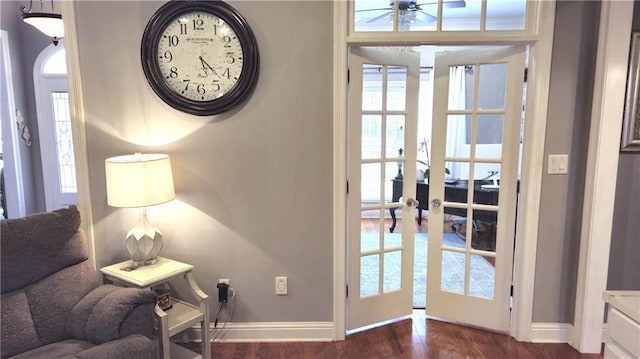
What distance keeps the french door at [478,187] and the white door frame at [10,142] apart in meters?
4.21

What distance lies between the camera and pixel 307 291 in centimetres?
259

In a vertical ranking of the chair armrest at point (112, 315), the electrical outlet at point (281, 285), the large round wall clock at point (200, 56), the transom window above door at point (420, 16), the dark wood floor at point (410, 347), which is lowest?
the dark wood floor at point (410, 347)

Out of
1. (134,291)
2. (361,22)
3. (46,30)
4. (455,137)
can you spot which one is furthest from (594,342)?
(46,30)

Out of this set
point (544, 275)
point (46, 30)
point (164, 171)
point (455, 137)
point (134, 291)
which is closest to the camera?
point (134, 291)

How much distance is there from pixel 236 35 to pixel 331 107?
0.72m

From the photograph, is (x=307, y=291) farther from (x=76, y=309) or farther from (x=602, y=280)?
(x=602, y=280)

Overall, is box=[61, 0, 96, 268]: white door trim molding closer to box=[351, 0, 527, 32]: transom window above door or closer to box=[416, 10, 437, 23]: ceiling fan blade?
box=[351, 0, 527, 32]: transom window above door

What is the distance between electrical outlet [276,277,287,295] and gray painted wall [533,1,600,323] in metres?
1.67

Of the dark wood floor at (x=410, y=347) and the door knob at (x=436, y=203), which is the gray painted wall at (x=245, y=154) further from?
the door knob at (x=436, y=203)

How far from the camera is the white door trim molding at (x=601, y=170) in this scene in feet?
7.32

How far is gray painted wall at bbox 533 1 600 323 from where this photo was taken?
2355 millimetres

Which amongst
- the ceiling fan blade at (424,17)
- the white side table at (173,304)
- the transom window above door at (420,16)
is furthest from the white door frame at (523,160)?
the white side table at (173,304)

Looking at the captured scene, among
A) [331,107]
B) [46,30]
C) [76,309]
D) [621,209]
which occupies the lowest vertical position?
[76,309]

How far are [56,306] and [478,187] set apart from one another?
271 cm
